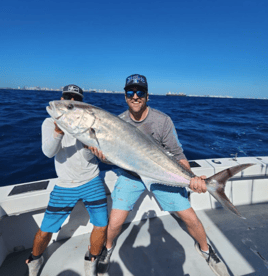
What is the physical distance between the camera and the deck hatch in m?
2.21

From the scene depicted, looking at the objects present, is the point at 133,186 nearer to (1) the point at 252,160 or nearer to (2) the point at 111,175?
(2) the point at 111,175

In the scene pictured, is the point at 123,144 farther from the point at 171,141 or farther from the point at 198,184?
the point at 198,184

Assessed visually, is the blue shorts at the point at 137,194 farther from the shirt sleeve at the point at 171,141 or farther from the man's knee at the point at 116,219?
the shirt sleeve at the point at 171,141

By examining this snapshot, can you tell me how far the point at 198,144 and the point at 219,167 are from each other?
14.5ft

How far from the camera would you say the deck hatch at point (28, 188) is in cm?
221

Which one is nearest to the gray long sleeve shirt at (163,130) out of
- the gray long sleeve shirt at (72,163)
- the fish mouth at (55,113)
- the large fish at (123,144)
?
the large fish at (123,144)

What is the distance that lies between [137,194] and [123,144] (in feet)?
2.67

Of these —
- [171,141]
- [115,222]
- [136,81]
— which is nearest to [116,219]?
[115,222]

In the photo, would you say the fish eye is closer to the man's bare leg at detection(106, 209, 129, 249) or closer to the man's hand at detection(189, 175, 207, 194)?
the man's bare leg at detection(106, 209, 129, 249)

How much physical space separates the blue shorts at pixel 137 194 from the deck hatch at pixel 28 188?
103 centimetres

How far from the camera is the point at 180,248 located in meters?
2.43

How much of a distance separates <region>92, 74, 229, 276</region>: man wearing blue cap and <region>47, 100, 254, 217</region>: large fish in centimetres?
22

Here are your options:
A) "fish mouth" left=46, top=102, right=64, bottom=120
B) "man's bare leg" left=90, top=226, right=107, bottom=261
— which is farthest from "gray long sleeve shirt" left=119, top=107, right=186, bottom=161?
"man's bare leg" left=90, top=226, right=107, bottom=261

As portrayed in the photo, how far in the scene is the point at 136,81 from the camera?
2.17 m
